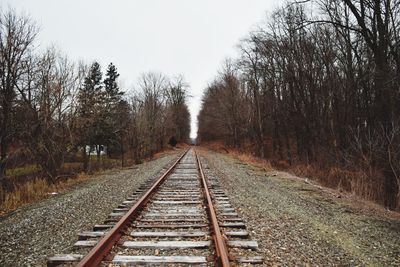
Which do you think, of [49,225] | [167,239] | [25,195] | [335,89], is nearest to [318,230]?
[167,239]

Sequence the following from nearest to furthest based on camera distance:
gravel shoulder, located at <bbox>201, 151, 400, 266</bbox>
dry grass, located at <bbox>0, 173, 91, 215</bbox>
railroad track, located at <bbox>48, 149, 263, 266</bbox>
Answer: railroad track, located at <bbox>48, 149, 263, 266</bbox>, gravel shoulder, located at <bbox>201, 151, 400, 266</bbox>, dry grass, located at <bbox>0, 173, 91, 215</bbox>

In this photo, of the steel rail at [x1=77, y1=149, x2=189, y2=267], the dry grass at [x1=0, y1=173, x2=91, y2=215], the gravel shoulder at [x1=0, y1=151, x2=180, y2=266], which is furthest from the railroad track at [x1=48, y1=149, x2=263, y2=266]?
the dry grass at [x1=0, y1=173, x2=91, y2=215]

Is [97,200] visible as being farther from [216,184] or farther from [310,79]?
[310,79]

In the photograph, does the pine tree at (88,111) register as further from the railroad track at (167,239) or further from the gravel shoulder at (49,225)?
the railroad track at (167,239)

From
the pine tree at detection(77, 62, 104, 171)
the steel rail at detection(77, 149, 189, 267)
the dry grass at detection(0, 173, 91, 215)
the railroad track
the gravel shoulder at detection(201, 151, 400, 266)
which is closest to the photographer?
the steel rail at detection(77, 149, 189, 267)

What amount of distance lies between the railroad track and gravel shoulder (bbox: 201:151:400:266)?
41cm

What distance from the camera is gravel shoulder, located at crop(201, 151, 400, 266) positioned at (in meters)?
4.40

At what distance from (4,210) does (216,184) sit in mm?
6425

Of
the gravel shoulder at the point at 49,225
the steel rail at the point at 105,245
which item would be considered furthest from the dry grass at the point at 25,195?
the steel rail at the point at 105,245

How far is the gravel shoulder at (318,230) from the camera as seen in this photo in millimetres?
4398

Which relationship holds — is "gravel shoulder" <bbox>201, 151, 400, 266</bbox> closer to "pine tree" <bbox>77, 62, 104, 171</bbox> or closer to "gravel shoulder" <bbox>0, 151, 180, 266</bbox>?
"gravel shoulder" <bbox>0, 151, 180, 266</bbox>

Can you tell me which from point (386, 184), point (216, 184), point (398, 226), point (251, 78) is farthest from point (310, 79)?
point (398, 226)

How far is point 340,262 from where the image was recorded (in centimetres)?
424

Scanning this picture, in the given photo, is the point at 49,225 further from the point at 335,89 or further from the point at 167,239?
the point at 335,89
